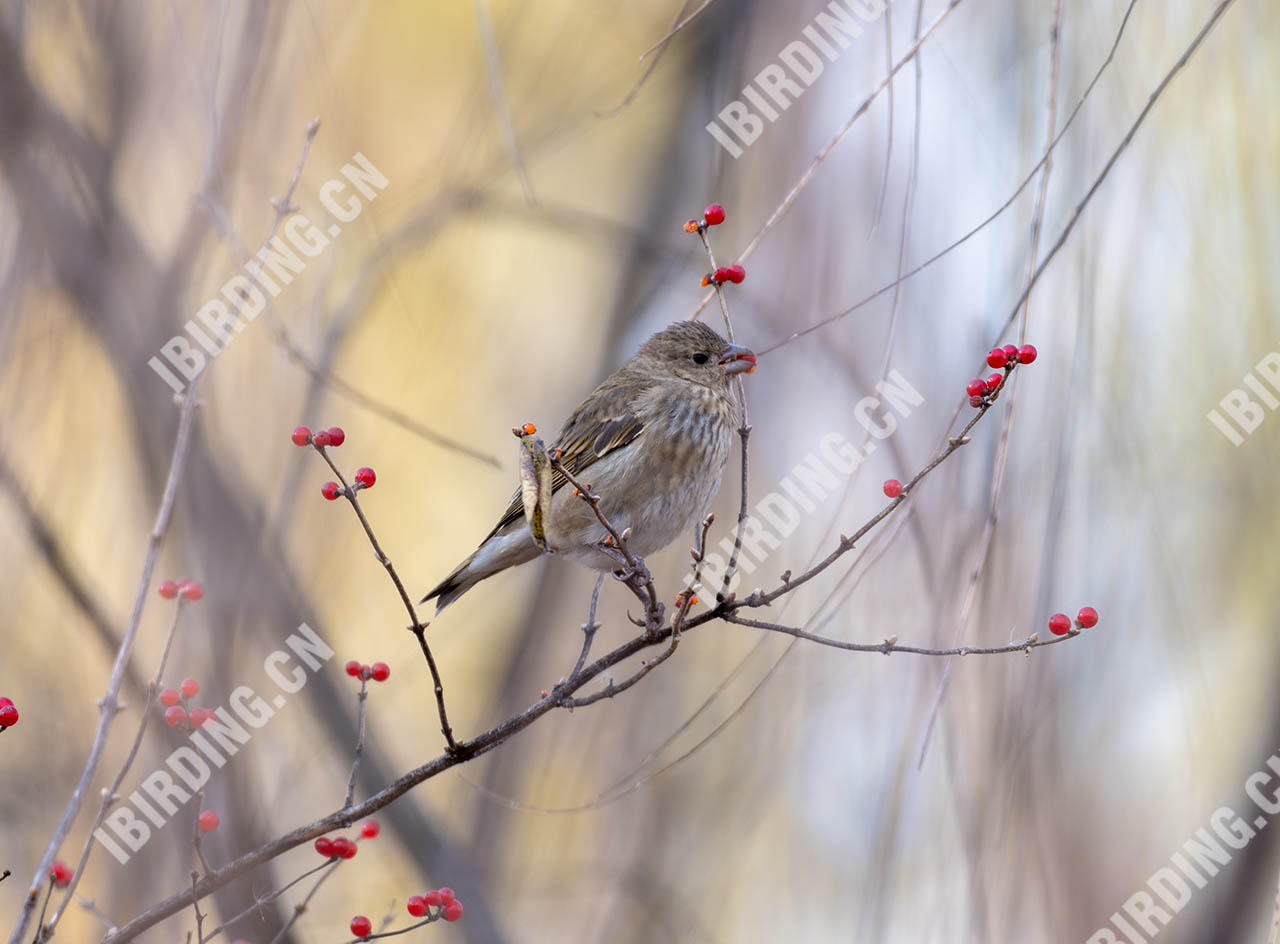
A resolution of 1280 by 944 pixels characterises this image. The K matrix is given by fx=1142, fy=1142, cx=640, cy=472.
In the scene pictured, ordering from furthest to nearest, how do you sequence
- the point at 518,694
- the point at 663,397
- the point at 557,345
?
A: 1. the point at 557,345
2. the point at 518,694
3. the point at 663,397

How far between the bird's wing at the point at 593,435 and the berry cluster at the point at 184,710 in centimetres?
183

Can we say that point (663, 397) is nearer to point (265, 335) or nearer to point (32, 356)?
point (265, 335)

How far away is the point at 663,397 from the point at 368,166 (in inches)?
51.2

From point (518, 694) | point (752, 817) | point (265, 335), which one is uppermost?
point (265, 335)

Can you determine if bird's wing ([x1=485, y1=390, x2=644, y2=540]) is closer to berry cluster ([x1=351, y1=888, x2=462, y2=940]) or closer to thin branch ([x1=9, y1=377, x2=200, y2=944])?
berry cluster ([x1=351, y1=888, x2=462, y2=940])

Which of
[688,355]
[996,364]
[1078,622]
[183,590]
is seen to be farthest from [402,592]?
[688,355]

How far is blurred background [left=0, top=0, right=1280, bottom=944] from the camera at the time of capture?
2912mm

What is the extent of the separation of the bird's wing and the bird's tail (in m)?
0.11

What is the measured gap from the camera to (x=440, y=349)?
466 centimetres

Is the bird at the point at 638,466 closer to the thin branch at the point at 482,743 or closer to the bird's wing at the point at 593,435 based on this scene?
the bird's wing at the point at 593,435

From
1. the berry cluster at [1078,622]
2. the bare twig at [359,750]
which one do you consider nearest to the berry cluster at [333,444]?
the bare twig at [359,750]

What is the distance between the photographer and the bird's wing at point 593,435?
13.7 ft

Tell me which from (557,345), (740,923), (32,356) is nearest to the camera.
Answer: (32,356)

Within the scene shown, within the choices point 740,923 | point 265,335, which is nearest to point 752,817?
point 740,923
